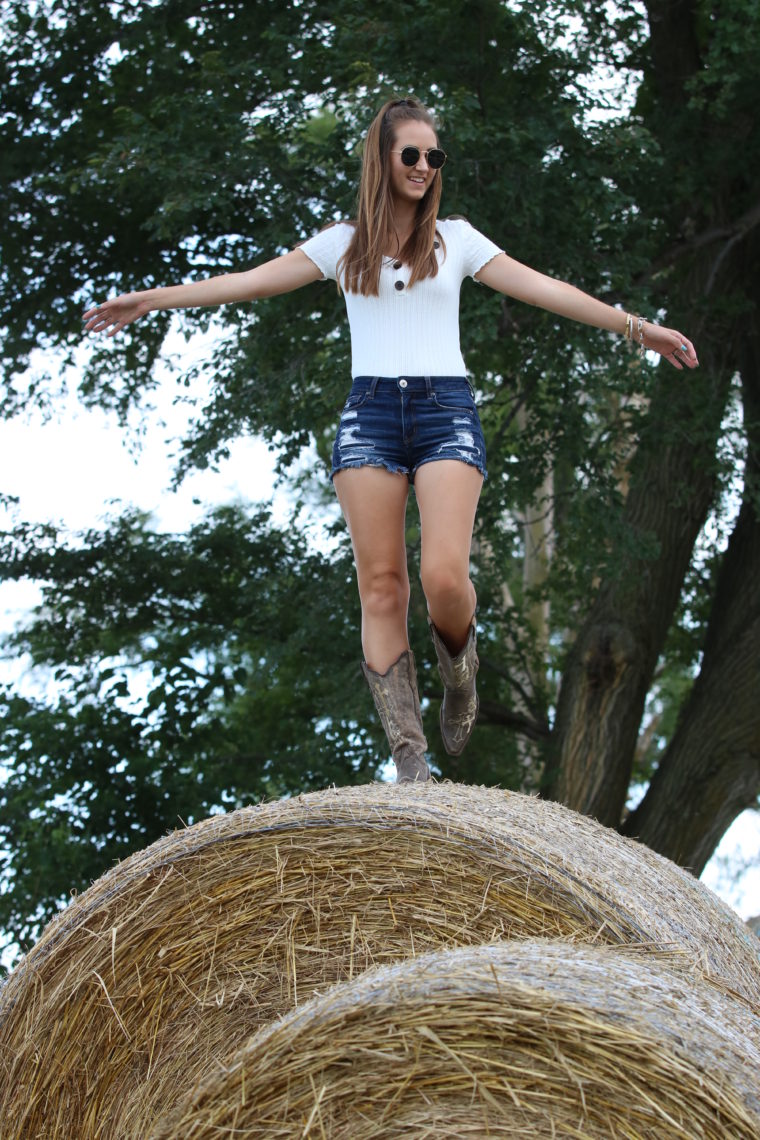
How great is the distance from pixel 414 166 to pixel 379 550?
107cm

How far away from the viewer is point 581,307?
3900 mm

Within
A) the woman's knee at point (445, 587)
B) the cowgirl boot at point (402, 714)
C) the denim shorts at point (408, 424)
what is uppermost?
the denim shorts at point (408, 424)

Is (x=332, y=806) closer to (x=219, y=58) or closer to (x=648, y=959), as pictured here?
(x=648, y=959)

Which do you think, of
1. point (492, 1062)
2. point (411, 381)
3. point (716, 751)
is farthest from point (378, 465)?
point (716, 751)

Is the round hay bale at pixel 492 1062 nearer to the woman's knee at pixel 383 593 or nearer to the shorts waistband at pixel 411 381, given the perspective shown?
the woman's knee at pixel 383 593

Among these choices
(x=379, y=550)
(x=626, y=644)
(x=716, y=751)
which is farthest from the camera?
(x=626, y=644)

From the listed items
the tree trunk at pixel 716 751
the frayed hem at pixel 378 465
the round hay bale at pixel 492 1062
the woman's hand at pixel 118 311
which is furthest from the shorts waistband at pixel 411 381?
the tree trunk at pixel 716 751

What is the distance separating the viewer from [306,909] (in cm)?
325

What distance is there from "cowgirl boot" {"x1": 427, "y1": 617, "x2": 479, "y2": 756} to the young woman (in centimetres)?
15

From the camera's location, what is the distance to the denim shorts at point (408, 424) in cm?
386

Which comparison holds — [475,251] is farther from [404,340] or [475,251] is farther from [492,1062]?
[492,1062]

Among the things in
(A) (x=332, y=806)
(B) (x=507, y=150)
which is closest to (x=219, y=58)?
(B) (x=507, y=150)

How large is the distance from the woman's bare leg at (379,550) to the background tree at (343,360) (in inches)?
139

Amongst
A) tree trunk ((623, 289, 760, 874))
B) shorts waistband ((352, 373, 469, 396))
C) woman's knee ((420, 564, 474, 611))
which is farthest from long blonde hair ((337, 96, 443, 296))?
tree trunk ((623, 289, 760, 874))
